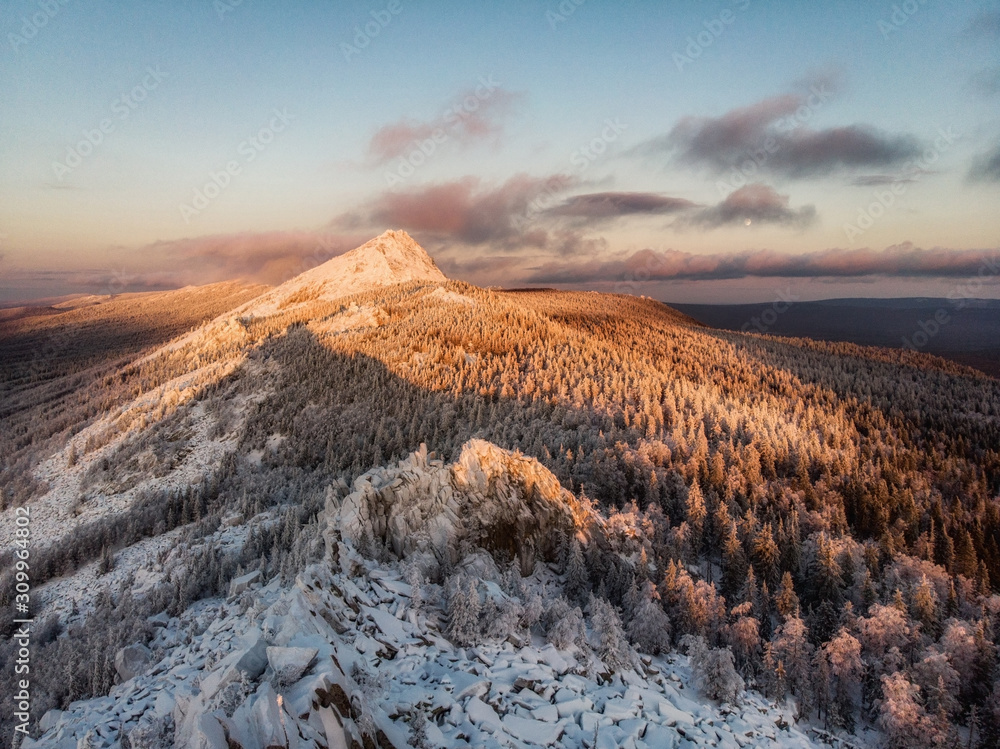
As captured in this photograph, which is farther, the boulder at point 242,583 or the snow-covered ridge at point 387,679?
the boulder at point 242,583

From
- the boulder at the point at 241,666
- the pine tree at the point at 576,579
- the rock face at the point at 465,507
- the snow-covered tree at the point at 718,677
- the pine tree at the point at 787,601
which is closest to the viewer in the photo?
the boulder at the point at 241,666

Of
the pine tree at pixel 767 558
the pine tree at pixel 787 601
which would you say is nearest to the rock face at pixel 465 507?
the pine tree at pixel 787 601

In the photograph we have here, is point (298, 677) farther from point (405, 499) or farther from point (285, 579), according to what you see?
point (405, 499)

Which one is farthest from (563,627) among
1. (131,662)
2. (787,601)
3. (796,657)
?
(131,662)

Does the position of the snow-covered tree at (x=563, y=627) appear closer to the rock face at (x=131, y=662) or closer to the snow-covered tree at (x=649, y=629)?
the snow-covered tree at (x=649, y=629)

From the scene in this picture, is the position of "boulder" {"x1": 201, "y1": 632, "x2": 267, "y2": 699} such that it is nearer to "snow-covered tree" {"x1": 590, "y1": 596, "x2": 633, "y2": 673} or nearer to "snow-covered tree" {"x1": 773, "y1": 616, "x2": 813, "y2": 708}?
"snow-covered tree" {"x1": 590, "y1": 596, "x2": 633, "y2": 673}

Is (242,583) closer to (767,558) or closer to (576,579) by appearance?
(576,579)
